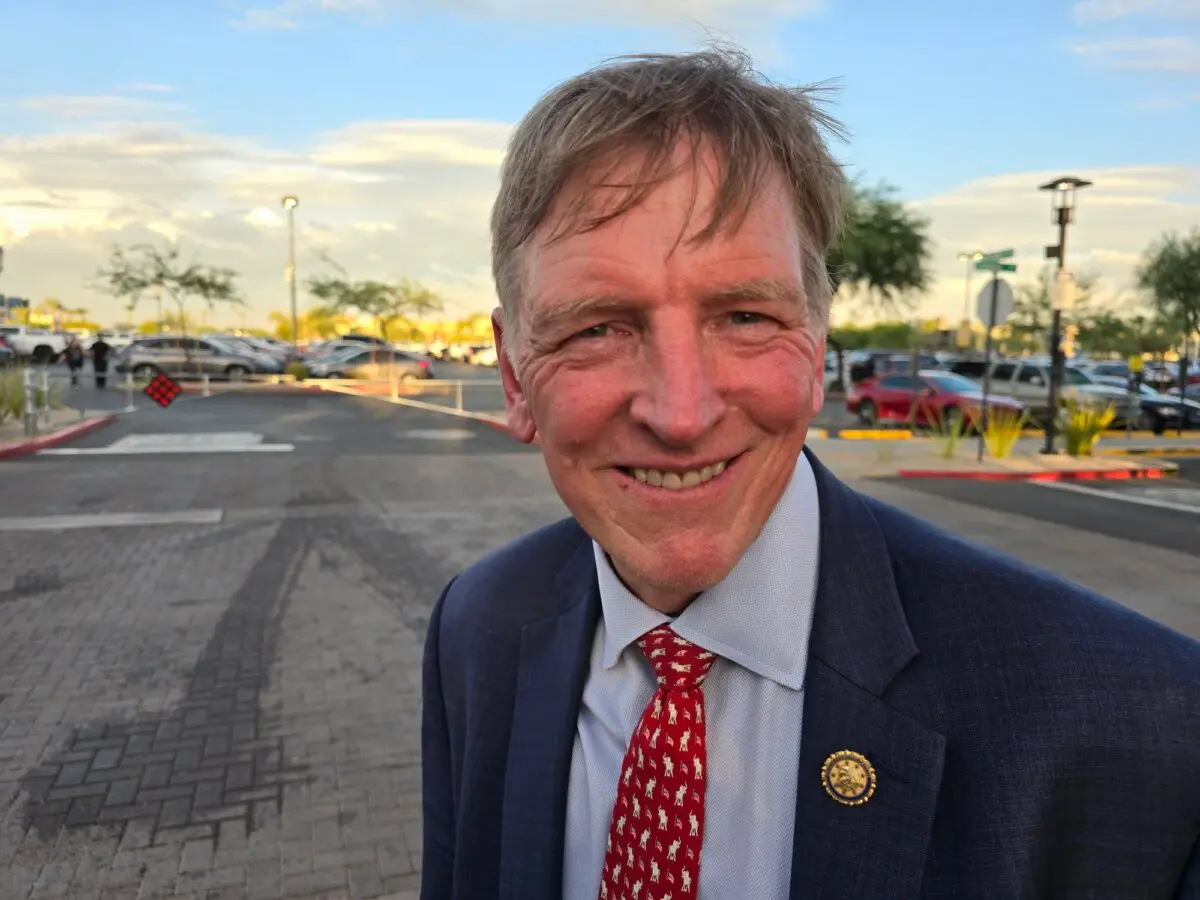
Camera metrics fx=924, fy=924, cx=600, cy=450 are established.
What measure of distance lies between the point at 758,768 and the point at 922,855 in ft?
0.80

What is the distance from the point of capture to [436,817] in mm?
1793

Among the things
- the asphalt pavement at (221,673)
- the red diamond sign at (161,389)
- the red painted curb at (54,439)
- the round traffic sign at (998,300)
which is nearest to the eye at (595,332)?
the asphalt pavement at (221,673)

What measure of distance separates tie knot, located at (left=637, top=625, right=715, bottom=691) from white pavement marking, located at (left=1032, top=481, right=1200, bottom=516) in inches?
463

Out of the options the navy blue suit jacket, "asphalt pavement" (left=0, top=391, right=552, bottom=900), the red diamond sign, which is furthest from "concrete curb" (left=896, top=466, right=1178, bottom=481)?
the red diamond sign

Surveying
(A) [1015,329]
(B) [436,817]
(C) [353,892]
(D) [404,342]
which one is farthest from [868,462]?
(D) [404,342]

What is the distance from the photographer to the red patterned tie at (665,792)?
128 cm

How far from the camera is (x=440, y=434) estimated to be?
60.8ft

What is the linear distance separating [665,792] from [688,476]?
17.6 inches

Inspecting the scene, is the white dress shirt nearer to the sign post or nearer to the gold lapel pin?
the gold lapel pin

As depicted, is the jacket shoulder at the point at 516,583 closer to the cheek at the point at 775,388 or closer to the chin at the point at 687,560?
the chin at the point at 687,560

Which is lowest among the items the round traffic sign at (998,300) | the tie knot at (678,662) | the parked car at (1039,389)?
the parked car at (1039,389)

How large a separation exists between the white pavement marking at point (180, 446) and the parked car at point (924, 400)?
13.0 meters

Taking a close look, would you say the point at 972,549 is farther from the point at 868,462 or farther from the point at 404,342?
the point at 404,342

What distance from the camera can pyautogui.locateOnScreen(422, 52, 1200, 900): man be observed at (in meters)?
1.11
